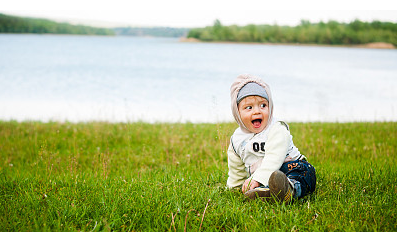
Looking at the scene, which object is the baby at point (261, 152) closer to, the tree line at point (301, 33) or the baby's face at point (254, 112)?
the baby's face at point (254, 112)

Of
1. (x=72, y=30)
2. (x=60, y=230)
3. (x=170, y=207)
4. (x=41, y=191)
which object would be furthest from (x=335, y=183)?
(x=72, y=30)

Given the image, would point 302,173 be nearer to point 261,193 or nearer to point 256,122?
point 261,193

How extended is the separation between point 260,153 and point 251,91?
23.6 inches

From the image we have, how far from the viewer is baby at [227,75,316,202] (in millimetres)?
3197

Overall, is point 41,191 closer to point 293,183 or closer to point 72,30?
point 293,183

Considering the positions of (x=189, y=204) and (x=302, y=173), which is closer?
(x=189, y=204)

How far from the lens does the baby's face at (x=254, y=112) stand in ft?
10.9

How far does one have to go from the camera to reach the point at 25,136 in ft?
25.1

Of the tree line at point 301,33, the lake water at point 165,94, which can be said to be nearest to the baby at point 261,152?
the lake water at point 165,94

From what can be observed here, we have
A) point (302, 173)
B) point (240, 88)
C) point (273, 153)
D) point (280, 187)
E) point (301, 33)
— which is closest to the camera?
point (280, 187)

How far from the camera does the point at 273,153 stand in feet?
10.6

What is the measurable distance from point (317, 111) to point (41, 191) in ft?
35.9

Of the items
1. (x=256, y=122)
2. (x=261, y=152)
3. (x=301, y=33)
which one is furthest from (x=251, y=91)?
(x=301, y=33)

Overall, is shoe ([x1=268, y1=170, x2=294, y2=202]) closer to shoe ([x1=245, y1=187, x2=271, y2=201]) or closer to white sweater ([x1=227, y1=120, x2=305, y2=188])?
shoe ([x1=245, y1=187, x2=271, y2=201])
